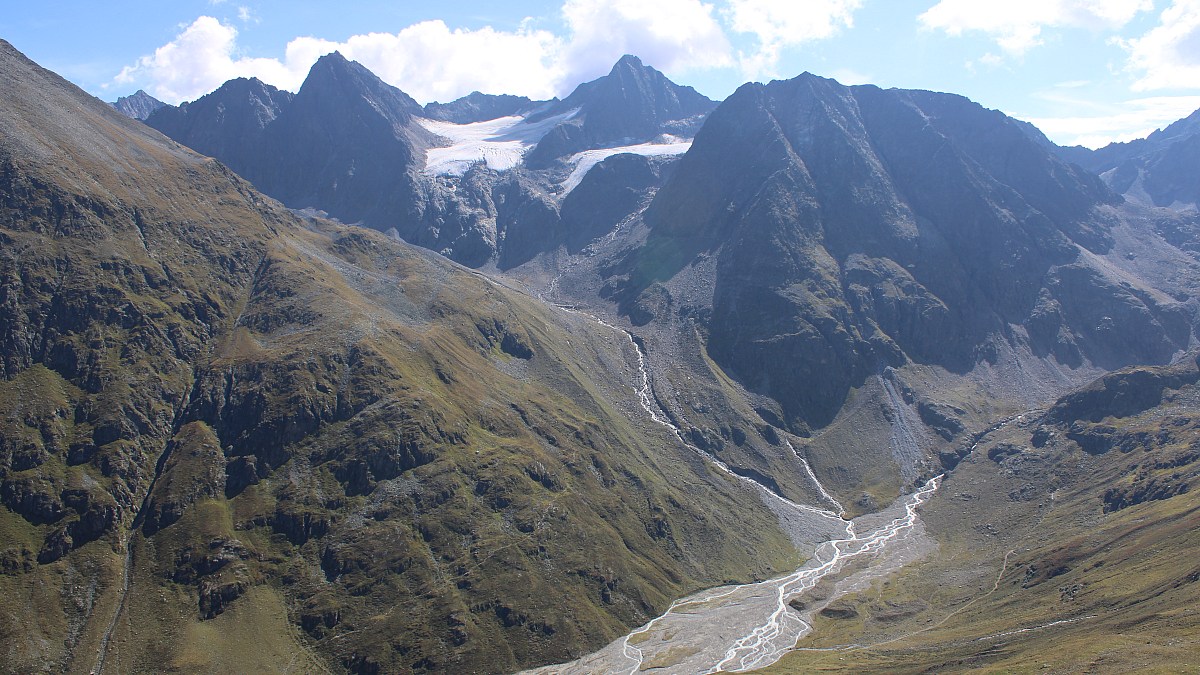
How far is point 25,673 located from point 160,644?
2534 cm

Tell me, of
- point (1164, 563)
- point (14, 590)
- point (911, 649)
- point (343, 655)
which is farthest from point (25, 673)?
point (1164, 563)

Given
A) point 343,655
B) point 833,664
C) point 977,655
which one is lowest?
point 343,655

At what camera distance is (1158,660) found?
446 ft

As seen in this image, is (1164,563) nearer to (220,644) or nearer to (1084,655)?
(1084,655)

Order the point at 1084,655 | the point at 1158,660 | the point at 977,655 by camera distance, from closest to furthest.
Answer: the point at 1158,660, the point at 1084,655, the point at 977,655

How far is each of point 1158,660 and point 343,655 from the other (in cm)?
16783

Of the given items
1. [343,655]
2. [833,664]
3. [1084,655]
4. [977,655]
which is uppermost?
[1084,655]

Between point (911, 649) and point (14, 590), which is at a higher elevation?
point (911, 649)

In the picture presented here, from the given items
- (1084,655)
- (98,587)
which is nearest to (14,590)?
(98,587)

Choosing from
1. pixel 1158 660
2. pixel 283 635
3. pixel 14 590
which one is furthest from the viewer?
pixel 283 635

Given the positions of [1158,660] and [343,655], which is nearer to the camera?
[1158,660]

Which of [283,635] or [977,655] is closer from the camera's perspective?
[977,655]

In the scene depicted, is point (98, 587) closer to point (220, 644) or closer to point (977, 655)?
point (220, 644)

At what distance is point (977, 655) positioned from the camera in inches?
6693
